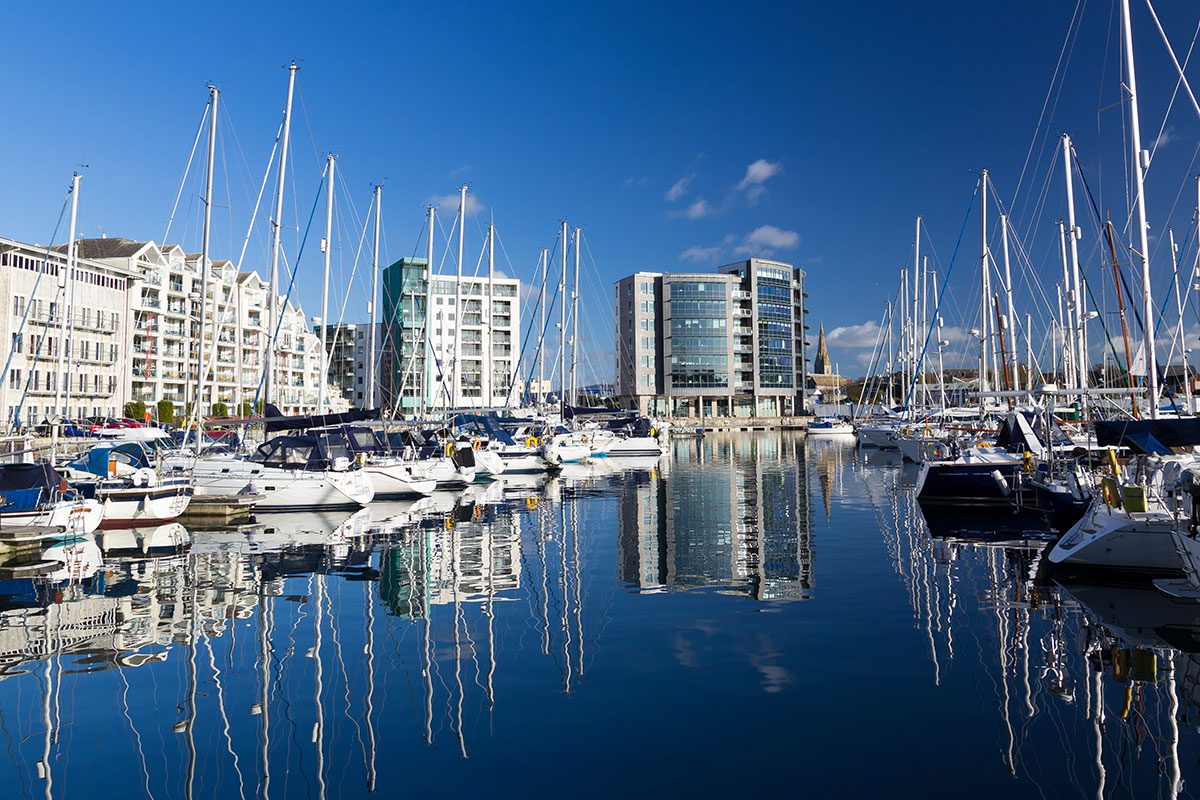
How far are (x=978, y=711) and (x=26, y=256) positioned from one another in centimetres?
7656

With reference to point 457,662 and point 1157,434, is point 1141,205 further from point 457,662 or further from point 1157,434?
point 457,662

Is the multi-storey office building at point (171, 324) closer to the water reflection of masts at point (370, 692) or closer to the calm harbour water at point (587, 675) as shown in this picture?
the calm harbour water at point (587, 675)

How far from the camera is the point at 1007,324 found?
48.9 metres

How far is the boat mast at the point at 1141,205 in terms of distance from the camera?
65.9ft

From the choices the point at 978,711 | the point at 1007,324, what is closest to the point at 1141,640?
the point at 978,711

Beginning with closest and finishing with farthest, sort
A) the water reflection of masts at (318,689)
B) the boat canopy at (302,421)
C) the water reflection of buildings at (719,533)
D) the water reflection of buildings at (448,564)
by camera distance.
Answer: the water reflection of masts at (318,689)
the water reflection of buildings at (448,564)
the water reflection of buildings at (719,533)
the boat canopy at (302,421)

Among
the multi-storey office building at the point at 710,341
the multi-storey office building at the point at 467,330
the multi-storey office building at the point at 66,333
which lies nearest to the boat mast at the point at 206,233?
the multi-storey office building at the point at 66,333

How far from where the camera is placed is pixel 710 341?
12925cm

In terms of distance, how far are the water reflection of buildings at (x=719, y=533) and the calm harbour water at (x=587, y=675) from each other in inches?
7.6

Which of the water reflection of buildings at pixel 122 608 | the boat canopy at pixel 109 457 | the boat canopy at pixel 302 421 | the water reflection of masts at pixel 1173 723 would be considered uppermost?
the boat canopy at pixel 302 421

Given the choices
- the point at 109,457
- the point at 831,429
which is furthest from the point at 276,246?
the point at 831,429

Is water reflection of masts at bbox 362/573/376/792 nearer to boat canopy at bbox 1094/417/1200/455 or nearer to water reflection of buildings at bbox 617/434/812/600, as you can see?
water reflection of buildings at bbox 617/434/812/600

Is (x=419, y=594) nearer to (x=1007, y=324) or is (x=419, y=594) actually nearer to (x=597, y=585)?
(x=597, y=585)

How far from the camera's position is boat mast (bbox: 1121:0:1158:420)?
20.1 metres
